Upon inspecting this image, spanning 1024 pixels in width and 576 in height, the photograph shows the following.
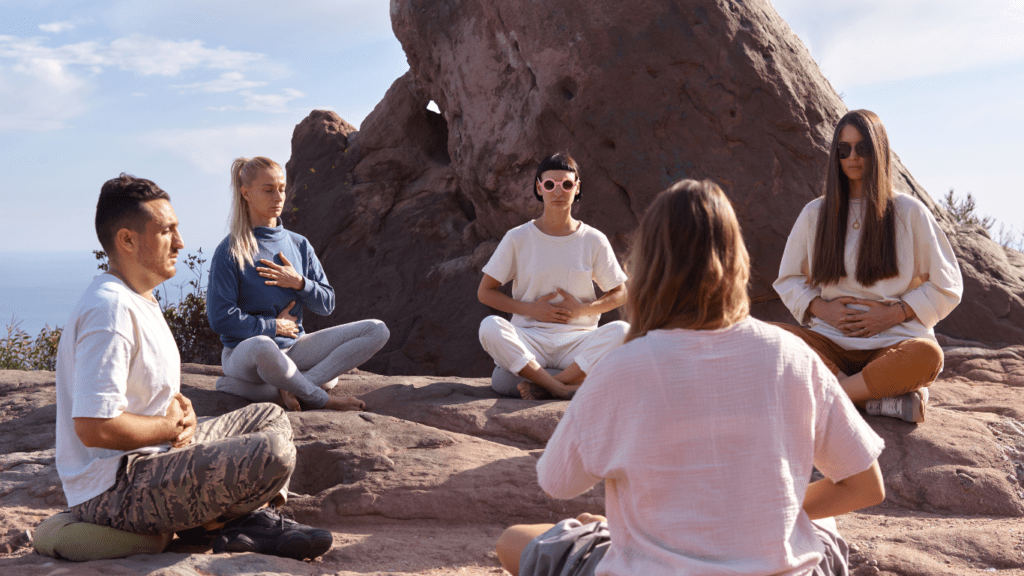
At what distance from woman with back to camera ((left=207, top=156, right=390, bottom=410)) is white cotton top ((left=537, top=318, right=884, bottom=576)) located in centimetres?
304

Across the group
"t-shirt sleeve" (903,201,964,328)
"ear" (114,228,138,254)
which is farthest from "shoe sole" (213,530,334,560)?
"t-shirt sleeve" (903,201,964,328)

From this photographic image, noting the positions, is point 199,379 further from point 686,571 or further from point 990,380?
point 990,380

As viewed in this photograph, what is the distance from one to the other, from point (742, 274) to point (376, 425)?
2.85 meters

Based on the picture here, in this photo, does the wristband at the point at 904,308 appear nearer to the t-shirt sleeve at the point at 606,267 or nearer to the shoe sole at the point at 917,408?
the shoe sole at the point at 917,408

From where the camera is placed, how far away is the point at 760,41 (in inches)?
255

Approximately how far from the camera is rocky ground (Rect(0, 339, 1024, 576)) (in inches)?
115

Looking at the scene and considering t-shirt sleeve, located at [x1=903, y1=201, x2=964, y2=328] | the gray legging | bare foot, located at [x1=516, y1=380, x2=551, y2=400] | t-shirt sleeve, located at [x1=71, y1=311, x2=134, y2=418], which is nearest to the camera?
t-shirt sleeve, located at [x1=71, y1=311, x2=134, y2=418]

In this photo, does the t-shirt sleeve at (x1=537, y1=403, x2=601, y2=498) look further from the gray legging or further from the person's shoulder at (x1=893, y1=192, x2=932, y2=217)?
the person's shoulder at (x1=893, y1=192, x2=932, y2=217)

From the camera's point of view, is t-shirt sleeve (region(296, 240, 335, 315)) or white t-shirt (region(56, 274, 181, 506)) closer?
white t-shirt (region(56, 274, 181, 506))

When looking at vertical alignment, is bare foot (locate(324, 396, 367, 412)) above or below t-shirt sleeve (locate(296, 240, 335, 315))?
below

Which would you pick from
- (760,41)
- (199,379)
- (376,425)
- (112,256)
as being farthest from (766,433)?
(760,41)

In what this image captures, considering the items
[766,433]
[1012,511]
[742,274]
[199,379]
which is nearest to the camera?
[766,433]

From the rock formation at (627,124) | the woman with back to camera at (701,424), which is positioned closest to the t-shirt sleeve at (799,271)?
the rock formation at (627,124)

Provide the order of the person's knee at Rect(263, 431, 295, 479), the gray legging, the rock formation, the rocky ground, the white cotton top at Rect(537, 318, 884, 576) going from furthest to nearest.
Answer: the rock formation < the gray legging < the rocky ground < the person's knee at Rect(263, 431, 295, 479) < the white cotton top at Rect(537, 318, 884, 576)
